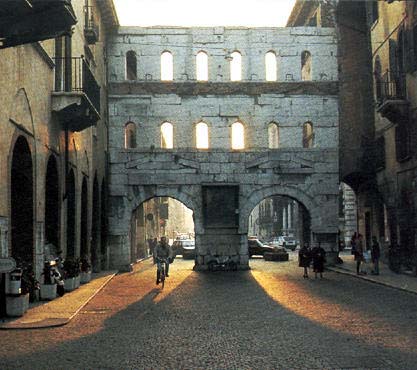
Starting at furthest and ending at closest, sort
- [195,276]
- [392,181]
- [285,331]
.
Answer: [392,181]
[195,276]
[285,331]

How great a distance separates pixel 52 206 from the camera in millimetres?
18906

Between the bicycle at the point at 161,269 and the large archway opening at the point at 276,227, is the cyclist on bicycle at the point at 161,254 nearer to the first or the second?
the bicycle at the point at 161,269

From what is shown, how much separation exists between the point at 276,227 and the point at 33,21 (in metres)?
68.7

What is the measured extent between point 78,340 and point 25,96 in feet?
22.2

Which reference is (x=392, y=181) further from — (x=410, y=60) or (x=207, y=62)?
(x=207, y=62)

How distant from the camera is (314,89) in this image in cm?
3128

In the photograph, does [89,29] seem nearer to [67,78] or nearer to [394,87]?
[67,78]

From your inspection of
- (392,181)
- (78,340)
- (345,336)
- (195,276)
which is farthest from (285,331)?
(392,181)

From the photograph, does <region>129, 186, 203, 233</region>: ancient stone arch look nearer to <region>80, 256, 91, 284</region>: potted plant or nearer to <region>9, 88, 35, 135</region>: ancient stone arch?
<region>80, 256, 91, 284</region>: potted plant

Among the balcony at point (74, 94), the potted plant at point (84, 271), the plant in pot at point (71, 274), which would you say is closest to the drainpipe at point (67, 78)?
the balcony at point (74, 94)

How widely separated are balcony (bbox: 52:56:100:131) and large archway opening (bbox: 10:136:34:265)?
2.72m

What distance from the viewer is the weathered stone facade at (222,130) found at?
29.6 metres

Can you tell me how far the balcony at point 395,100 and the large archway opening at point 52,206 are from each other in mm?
12916

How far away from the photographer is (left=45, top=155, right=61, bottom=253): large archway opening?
18750mm
